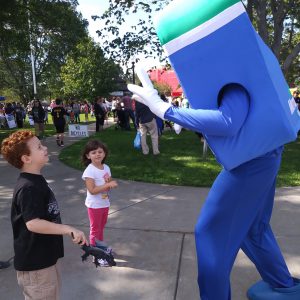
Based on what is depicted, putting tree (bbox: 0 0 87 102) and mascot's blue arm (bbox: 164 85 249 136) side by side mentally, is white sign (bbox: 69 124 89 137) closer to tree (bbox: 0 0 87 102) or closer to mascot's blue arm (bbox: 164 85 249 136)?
tree (bbox: 0 0 87 102)

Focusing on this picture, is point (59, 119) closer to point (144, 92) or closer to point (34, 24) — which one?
point (34, 24)

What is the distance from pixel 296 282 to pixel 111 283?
4.82ft

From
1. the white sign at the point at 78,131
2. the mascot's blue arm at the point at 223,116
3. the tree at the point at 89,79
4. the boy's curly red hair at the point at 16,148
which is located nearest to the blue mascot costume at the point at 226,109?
the mascot's blue arm at the point at 223,116

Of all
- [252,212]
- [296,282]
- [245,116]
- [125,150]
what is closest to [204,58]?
[245,116]

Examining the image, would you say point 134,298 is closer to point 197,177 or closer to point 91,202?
point 91,202

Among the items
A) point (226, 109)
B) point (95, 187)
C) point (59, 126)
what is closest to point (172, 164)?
point (95, 187)

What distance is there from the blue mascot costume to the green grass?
374cm

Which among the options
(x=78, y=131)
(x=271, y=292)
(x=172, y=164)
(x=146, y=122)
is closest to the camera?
(x=271, y=292)

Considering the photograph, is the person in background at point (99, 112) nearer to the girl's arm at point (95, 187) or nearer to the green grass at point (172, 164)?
the green grass at point (172, 164)

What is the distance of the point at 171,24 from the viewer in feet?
7.70

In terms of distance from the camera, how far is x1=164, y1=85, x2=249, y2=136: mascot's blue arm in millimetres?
2215

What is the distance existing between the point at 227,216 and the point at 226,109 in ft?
2.25

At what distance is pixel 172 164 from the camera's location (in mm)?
7969

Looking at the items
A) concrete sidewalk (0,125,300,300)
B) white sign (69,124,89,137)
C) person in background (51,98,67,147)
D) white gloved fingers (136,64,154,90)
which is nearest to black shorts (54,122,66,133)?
person in background (51,98,67,147)
